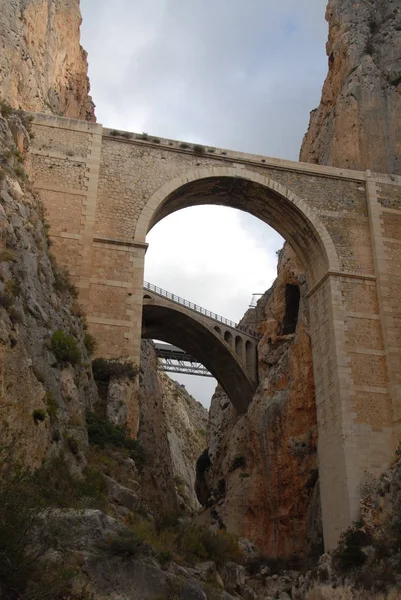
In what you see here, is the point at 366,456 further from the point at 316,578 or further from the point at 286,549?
the point at 286,549

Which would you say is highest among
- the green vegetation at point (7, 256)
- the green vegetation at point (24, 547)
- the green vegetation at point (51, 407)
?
the green vegetation at point (7, 256)

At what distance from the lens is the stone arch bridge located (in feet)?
54.3

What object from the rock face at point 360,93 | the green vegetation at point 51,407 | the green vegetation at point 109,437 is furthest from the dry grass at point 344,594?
the rock face at point 360,93

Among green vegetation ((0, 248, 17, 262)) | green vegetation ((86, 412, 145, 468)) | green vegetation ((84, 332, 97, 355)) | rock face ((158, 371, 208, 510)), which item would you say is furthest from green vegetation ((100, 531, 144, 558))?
rock face ((158, 371, 208, 510))

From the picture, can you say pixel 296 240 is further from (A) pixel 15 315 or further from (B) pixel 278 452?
(A) pixel 15 315

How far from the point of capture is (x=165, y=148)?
62.6 feet

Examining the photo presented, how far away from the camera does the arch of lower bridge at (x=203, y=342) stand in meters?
30.4

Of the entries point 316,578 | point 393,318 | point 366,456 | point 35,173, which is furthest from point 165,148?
point 316,578

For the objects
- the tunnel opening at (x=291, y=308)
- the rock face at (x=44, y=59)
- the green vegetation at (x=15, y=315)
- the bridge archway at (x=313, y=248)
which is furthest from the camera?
the tunnel opening at (x=291, y=308)

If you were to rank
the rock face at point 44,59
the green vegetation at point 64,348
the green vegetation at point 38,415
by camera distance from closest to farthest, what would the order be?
the green vegetation at point 38,415
the green vegetation at point 64,348
the rock face at point 44,59

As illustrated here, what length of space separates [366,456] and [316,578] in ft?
10.8

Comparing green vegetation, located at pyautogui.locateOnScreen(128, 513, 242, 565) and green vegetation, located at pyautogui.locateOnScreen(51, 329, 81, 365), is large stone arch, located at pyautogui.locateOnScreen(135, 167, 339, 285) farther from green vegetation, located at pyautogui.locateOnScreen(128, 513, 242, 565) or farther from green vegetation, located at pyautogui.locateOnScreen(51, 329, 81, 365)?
green vegetation, located at pyautogui.locateOnScreen(128, 513, 242, 565)

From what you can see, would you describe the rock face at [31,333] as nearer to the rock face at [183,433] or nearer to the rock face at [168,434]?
the rock face at [168,434]

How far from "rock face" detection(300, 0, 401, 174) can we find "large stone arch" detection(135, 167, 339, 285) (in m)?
4.25
